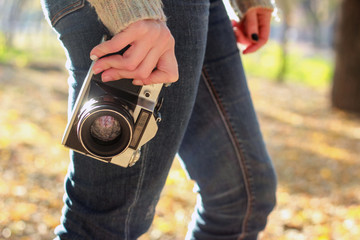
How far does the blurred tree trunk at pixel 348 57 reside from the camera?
252 inches

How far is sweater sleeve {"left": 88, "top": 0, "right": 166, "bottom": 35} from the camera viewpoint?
93cm

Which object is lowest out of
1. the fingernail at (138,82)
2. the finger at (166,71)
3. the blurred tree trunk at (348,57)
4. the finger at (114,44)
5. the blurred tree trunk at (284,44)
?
the blurred tree trunk at (284,44)

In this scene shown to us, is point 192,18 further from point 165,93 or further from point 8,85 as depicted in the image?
point 8,85

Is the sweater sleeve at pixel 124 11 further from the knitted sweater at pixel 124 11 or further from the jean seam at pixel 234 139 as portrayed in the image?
the jean seam at pixel 234 139

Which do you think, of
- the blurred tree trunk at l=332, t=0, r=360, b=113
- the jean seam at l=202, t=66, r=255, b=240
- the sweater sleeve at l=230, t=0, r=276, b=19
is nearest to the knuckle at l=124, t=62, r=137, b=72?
the jean seam at l=202, t=66, r=255, b=240

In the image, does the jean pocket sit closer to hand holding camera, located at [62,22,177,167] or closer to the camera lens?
hand holding camera, located at [62,22,177,167]

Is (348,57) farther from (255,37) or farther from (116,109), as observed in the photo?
(116,109)

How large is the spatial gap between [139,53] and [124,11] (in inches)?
3.8

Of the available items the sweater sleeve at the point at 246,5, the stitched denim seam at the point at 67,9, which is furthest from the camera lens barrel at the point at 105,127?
the sweater sleeve at the point at 246,5

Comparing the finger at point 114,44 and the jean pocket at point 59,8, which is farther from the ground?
the jean pocket at point 59,8

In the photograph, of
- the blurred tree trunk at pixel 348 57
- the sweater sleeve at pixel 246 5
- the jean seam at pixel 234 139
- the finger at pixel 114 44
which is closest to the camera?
the finger at pixel 114 44

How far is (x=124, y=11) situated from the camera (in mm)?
933

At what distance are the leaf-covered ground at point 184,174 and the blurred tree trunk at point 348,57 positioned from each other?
306mm

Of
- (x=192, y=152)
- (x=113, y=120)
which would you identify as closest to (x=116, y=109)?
(x=113, y=120)
